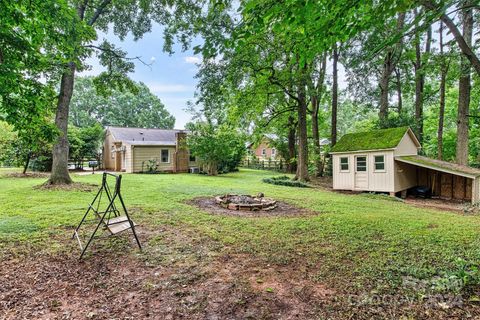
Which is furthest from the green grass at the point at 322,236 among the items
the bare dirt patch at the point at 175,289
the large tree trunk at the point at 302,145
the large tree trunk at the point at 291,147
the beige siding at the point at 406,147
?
the large tree trunk at the point at 291,147

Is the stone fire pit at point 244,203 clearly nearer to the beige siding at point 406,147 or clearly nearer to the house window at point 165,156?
the beige siding at point 406,147

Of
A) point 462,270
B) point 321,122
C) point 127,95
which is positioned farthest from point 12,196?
point 127,95

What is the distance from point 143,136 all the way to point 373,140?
1812 cm

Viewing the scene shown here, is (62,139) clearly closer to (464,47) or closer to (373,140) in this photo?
(464,47)

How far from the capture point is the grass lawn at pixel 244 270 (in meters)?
2.55

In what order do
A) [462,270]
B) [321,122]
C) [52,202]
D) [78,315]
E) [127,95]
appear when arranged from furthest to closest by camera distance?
[127,95], [321,122], [52,202], [462,270], [78,315]

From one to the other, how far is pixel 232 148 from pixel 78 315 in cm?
1741

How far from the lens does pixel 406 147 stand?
12352 millimetres

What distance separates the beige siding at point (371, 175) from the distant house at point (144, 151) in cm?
1181

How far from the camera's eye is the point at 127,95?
45625mm

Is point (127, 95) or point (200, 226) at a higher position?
point (127, 95)

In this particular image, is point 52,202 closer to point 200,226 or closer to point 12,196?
point 12,196

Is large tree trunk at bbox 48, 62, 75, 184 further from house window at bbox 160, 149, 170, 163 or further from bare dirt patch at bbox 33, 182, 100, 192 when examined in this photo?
house window at bbox 160, 149, 170, 163

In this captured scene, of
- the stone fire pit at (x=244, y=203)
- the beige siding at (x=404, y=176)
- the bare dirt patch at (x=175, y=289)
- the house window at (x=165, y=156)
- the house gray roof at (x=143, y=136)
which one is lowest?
the bare dirt patch at (x=175, y=289)
